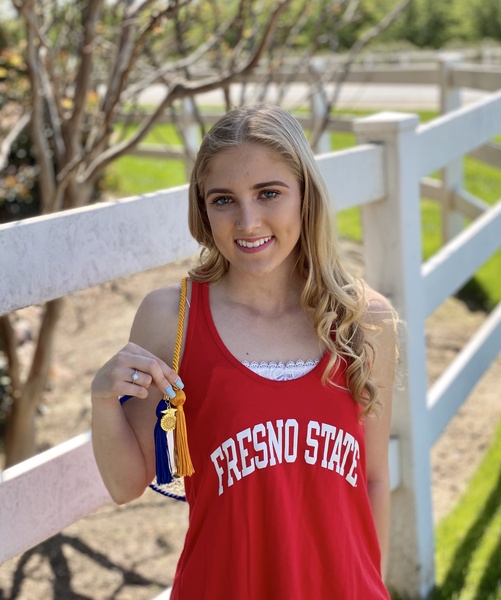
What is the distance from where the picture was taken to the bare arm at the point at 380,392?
1940mm

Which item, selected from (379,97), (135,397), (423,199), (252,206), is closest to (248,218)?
(252,206)

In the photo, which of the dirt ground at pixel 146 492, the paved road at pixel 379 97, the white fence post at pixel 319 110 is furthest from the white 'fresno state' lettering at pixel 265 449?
the paved road at pixel 379 97

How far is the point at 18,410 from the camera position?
3.63 m

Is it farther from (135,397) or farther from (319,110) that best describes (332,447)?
(319,110)

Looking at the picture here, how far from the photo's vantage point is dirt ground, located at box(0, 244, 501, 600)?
3426 mm

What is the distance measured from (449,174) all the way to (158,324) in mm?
5872

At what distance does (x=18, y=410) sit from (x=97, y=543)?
0.62m

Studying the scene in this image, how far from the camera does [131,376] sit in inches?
62.8

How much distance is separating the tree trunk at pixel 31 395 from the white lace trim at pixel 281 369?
1835 millimetres

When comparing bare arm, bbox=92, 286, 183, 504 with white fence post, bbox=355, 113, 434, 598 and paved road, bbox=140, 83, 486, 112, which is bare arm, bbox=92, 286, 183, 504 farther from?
paved road, bbox=140, 83, 486, 112

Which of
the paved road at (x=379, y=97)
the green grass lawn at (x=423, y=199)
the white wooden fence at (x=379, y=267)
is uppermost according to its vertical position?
the white wooden fence at (x=379, y=267)

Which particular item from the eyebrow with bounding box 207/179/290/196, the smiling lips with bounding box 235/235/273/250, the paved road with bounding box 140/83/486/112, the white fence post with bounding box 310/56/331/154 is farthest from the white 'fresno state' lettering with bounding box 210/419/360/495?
the paved road with bounding box 140/83/486/112

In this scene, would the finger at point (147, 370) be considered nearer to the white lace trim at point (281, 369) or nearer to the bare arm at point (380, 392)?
the white lace trim at point (281, 369)

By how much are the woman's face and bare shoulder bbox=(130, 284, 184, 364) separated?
0.15 metres
